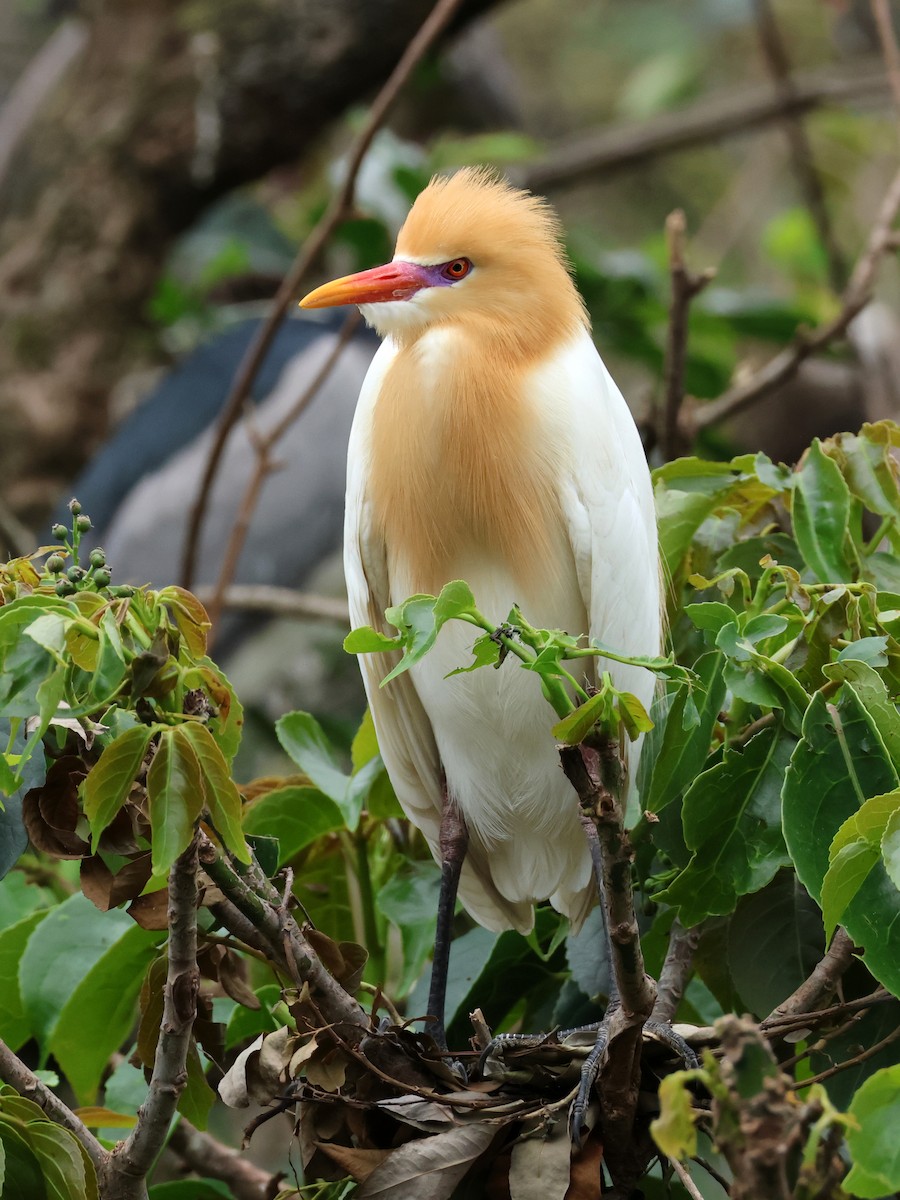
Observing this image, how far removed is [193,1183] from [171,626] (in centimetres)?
73

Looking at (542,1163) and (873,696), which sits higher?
(873,696)

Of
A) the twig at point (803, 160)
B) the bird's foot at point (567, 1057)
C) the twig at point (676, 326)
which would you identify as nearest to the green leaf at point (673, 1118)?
the bird's foot at point (567, 1057)

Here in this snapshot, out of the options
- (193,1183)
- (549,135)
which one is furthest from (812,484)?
(549,135)

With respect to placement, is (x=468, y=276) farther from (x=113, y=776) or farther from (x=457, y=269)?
(x=113, y=776)

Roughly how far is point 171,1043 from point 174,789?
25cm

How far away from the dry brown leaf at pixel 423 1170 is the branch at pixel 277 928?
105mm

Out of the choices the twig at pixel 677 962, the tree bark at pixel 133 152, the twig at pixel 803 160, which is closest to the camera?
the twig at pixel 677 962

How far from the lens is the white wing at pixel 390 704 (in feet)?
4.99

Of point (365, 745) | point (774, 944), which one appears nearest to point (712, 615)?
point (774, 944)

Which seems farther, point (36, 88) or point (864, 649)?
point (36, 88)

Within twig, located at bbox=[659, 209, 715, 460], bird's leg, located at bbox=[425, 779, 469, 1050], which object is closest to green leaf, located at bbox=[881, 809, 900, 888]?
bird's leg, located at bbox=[425, 779, 469, 1050]

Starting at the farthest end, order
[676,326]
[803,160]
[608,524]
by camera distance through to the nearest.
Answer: [803,160], [676,326], [608,524]

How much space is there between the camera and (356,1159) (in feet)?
3.72

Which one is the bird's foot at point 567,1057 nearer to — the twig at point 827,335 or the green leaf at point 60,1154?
A: the green leaf at point 60,1154
